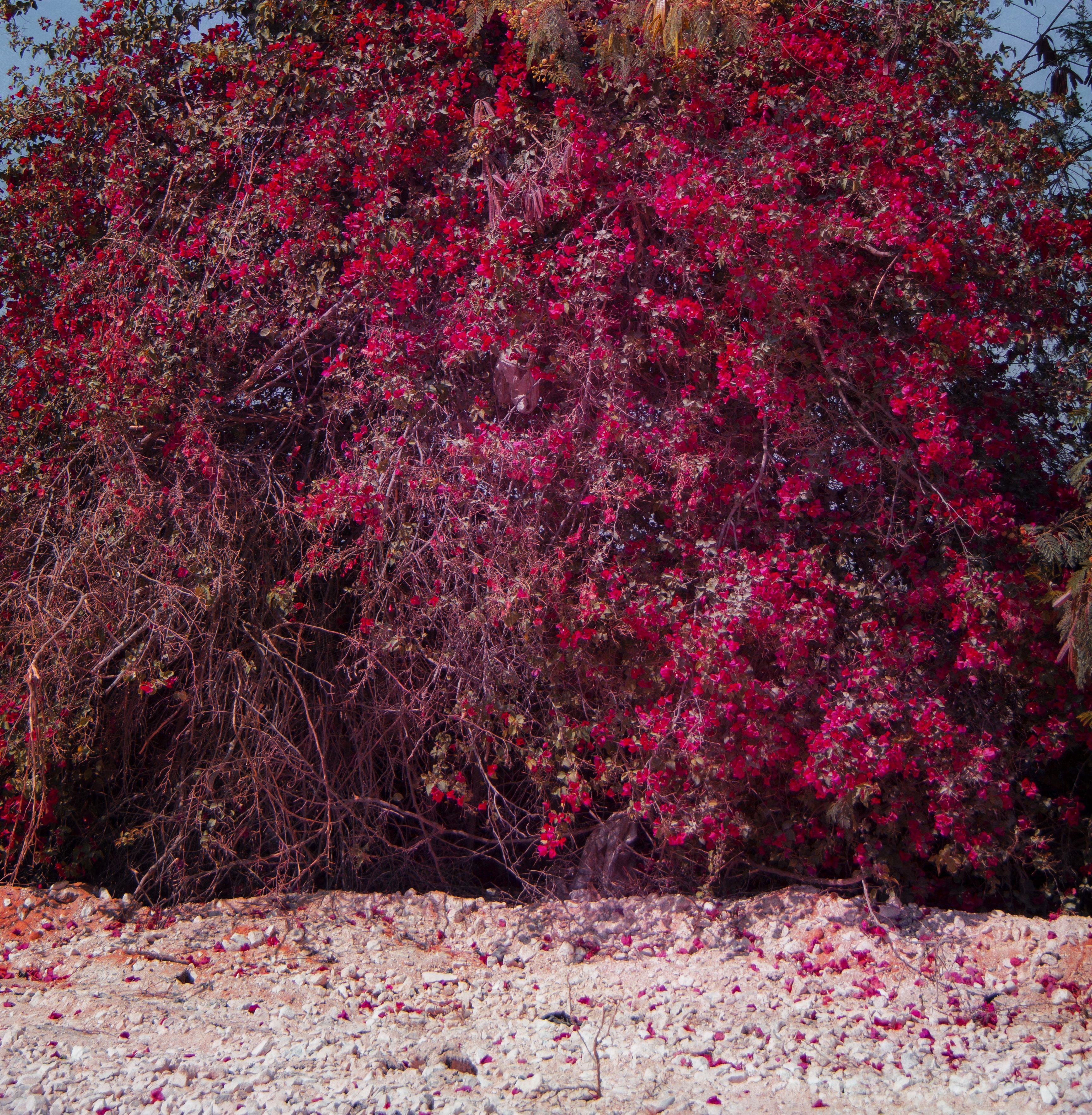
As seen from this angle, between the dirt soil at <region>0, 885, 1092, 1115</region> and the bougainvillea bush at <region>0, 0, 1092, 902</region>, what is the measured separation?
276 mm

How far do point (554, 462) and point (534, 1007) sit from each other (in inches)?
76.1

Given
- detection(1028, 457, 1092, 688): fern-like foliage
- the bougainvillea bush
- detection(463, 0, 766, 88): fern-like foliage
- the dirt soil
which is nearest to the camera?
the dirt soil

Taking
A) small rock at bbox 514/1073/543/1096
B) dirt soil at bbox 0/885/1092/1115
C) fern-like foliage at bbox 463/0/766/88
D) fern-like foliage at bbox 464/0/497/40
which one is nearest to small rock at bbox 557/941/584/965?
dirt soil at bbox 0/885/1092/1115

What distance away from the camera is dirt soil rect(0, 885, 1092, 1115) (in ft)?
7.79

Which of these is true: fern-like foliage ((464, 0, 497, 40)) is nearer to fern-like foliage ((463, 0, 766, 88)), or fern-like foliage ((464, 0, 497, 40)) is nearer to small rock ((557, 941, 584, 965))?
fern-like foliage ((463, 0, 766, 88))

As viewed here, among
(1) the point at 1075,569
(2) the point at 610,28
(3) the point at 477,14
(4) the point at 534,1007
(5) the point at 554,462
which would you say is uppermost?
(3) the point at 477,14

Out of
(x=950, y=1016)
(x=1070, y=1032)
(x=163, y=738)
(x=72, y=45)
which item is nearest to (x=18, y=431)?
(x=163, y=738)

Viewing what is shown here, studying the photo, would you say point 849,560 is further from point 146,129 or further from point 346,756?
point 146,129

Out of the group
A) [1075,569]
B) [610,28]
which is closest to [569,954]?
[1075,569]

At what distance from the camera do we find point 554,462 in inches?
140

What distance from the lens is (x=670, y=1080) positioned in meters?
2.47

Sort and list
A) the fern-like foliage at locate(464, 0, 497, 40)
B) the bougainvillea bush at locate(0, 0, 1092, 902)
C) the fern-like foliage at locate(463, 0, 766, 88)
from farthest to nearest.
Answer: the fern-like foliage at locate(464, 0, 497, 40) < the bougainvillea bush at locate(0, 0, 1092, 902) < the fern-like foliage at locate(463, 0, 766, 88)

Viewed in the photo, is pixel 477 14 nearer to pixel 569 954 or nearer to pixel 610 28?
pixel 610 28

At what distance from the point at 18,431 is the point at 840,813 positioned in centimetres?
392
